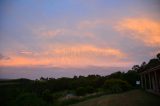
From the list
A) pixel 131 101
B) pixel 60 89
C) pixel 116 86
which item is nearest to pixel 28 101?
pixel 116 86

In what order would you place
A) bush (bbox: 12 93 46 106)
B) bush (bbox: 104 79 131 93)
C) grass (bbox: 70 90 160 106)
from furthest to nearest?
1. bush (bbox: 104 79 131 93)
2. bush (bbox: 12 93 46 106)
3. grass (bbox: 70 90 160 106)

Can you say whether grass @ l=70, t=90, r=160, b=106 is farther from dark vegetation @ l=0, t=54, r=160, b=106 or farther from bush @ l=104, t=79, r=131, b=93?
bush @ l=104, t=79, r=131, b=93

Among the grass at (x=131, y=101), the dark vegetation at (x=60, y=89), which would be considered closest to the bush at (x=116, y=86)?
the dark vegetation at (x=60, y=89)

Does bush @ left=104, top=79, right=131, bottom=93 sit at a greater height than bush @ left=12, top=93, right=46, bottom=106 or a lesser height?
greater

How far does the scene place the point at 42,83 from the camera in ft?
139

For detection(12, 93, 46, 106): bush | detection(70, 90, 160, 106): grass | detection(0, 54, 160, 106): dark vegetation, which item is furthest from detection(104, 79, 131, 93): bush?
detection(70, 90, 160, 106): grass

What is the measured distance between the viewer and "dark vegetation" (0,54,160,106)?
3039 centimetres

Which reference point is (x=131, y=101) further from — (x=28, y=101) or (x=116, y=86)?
(x=28, y=101)

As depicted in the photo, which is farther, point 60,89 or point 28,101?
point 60,89

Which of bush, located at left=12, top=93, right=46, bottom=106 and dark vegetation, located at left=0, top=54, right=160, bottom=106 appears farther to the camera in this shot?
dark vegetation, located at left=0, top=54, right=160, bottom=106

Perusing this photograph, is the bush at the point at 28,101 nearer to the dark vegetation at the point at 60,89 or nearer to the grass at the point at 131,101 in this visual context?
the dark vegetation at the point at 60,89

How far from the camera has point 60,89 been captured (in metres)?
42.8

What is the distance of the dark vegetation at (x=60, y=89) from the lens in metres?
30.4

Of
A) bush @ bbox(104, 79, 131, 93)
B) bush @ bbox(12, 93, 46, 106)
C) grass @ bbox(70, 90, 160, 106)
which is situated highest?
bush @ bbox(104, 79, 131, 93)
